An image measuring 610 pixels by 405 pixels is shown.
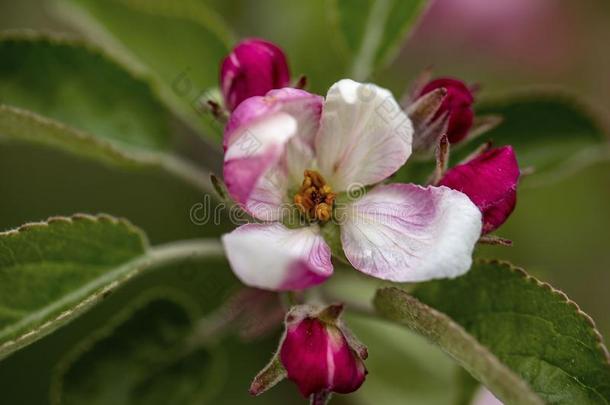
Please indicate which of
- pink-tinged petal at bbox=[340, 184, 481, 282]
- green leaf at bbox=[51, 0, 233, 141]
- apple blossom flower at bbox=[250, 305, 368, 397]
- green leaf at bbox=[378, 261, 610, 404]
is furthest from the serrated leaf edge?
green leaf at bbox=[51, 0, 233, 141]

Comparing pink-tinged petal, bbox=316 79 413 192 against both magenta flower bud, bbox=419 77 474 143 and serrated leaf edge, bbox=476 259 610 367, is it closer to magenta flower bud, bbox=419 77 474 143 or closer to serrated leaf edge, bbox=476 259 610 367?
magenta flower bud, bbox=419 77 474 143

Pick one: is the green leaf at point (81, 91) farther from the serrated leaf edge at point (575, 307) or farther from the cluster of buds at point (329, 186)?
the serrated leaf edge at point (575, 307)

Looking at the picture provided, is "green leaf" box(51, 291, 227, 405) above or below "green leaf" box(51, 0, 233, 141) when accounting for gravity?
below

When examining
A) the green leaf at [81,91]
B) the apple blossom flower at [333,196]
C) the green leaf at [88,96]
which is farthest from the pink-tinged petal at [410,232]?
the green leaf at [81,91]

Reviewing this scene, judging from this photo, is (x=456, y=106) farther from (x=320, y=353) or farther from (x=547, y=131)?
(x=547, y=131)

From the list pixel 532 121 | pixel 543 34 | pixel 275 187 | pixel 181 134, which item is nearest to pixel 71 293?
pixel 275 187

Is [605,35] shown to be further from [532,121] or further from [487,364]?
[487,364]
